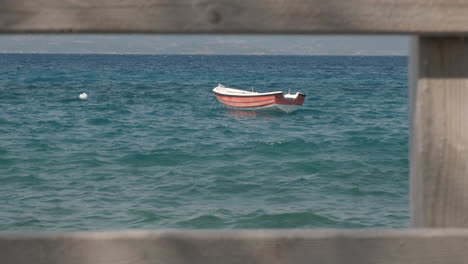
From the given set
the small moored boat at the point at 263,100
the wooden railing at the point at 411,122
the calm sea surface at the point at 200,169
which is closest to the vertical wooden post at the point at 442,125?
the wooden railing at the point at 411,122

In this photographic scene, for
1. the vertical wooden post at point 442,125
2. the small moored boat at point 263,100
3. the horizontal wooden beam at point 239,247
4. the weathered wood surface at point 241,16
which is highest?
the small moored boat at point 263,100

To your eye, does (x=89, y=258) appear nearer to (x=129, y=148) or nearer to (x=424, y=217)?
(x=424, y=217)

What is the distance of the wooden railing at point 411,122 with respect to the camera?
3.22 feet

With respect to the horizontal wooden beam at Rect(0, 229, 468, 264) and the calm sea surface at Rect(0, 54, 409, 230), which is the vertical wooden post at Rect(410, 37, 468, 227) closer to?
the horizontal wooden beam at Rect(0, 229, 468, 264)

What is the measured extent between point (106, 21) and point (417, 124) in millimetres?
520

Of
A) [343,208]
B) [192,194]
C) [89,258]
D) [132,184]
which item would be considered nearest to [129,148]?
[132,184]

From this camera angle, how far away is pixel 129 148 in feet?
61.1

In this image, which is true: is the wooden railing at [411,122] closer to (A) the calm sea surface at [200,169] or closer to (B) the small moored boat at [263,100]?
(A) the calm sea surface at [200,169]

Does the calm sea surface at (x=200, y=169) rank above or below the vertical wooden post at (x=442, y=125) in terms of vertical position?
above

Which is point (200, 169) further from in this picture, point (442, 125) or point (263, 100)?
point (442, 125)

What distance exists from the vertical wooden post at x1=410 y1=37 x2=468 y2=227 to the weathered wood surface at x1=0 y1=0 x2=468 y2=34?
8cm

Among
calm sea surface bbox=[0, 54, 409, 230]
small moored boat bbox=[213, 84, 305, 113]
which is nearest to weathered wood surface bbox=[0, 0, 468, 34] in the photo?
calm sea surface bbox=[0, 54, 409, 230]

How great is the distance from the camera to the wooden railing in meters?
0.98

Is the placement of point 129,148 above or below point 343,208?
above
